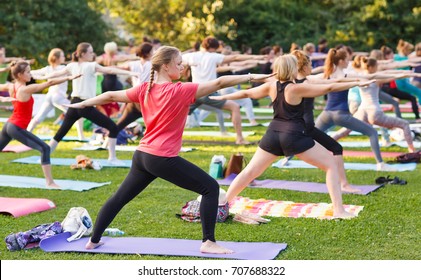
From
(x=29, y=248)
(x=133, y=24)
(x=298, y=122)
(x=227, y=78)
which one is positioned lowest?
(x=133, y=24)

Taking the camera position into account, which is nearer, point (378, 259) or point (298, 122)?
point (378, 259)

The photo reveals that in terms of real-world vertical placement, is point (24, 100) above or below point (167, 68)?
below

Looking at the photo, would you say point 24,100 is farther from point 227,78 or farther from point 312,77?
point 227,78

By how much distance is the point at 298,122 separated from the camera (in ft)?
24.7

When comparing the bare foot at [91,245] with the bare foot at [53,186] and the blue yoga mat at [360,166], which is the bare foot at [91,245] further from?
the blue yoga mat at [360,166]

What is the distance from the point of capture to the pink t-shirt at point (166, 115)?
6.18 meters

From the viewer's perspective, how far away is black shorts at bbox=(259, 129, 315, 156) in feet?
24.6

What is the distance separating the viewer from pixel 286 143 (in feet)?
24.6

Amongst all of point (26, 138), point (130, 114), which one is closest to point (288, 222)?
point (26, 138)

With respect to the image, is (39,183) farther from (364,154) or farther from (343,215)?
(364,154)

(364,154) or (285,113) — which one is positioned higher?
(285,113)

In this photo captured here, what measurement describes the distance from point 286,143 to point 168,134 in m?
1.64
